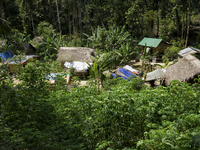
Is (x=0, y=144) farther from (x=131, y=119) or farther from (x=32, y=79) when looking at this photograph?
(x=131, y=119)

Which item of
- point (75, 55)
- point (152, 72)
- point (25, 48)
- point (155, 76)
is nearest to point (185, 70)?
point (155, 76)

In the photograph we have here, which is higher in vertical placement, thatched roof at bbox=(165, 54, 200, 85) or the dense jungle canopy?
the dense jungle canopy

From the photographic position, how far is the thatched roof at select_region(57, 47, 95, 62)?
1531 cm

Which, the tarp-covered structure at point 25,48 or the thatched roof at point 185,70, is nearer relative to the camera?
the thatched roof at point 185,70

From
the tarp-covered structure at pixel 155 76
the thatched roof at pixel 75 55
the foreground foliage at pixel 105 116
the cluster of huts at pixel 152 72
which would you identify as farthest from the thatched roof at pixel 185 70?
the thatched roof at pixel 75 55

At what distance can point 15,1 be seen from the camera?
32.2 meters

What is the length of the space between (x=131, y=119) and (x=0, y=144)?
2.46 meters

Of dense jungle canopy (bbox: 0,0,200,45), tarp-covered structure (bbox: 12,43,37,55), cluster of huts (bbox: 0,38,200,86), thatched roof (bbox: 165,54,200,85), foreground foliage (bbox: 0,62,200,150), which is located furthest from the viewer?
dense jungle canopy (bbox: 0,0,200,45)

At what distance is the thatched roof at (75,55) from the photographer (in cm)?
1531

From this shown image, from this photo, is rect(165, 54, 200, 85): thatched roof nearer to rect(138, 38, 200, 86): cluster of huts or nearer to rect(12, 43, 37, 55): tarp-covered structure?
rect(138, 38, 200, 86): cluster of huts

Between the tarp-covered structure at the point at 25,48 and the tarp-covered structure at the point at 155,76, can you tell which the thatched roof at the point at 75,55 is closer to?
the tarp-covered structure at the point at 25,48

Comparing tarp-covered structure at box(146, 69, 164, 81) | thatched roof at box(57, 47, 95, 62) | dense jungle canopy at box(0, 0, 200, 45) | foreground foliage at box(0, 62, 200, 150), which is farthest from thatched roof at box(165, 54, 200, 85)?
dense jungle canopy at box(0, 0, 200, 45)

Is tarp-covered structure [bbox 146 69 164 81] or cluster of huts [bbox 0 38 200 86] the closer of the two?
cluster of huts [bbox 0 38 200 86]

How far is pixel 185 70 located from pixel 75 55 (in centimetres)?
971
